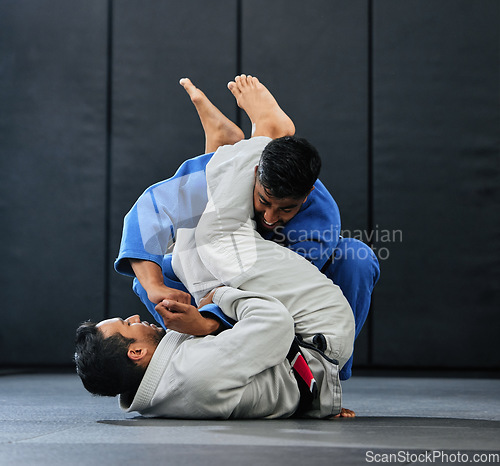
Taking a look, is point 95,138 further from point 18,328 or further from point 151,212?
point 151,212

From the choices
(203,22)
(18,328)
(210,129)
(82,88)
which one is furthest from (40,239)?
(210,129)

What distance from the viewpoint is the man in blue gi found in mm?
1766

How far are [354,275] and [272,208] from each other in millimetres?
328

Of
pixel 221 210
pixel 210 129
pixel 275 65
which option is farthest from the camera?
pixel 275 65

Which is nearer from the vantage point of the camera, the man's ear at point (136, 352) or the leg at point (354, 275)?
the man's ear at point (136, 352)

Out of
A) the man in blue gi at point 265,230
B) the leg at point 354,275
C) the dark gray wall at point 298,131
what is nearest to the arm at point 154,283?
the man in blue gi at point 265,230

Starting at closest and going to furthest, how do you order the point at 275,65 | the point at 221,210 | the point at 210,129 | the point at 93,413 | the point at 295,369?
the point at 295,369 → the point at 221,210 → the point at 93,413 → the point at 210,129 → the point at 275,65

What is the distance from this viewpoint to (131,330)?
64.3 inches

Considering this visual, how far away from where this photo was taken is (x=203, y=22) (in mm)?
4262

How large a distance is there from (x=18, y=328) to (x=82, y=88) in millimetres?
1520

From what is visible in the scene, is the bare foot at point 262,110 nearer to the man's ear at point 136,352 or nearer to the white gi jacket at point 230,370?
the white gi jacket at point 230,370

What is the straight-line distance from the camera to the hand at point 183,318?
1.55m

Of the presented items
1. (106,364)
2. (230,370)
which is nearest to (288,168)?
(230,370)

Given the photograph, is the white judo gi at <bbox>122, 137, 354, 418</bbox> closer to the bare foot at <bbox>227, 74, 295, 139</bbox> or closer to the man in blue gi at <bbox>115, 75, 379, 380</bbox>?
the man in blue gi at <bbox>115, 75, 379, 380</bbox>
